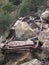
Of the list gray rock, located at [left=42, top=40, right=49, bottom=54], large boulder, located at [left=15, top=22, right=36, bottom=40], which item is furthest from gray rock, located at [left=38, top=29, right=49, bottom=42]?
large boulder, located at [left=15, top=22, right=36, bottom=40]

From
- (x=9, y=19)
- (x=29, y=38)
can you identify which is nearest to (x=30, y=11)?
(x=9, y=19)

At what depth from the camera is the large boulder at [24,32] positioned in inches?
393

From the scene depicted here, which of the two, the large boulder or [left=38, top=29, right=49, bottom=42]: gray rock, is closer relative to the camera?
[left=38, top=29, right=49, bottom=42]: gray rock

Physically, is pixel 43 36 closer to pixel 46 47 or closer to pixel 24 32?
pixel 46 47

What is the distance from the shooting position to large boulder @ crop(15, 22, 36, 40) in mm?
9984

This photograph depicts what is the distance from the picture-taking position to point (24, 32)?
1009cm

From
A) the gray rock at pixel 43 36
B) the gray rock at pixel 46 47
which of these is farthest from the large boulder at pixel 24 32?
A: the gray rock at pixel 46 47

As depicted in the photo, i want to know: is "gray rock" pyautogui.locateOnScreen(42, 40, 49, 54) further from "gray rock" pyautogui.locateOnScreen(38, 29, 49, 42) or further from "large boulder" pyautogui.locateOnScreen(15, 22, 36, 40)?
"large boulder" pyautogui.locateOnScreen(15, 22, 36, 40)

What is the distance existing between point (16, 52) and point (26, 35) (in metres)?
1.12

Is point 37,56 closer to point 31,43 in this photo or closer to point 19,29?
point 31,43

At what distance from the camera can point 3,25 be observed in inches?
621

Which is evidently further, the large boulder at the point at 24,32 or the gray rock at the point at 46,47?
the large boulder at the point at 24,32

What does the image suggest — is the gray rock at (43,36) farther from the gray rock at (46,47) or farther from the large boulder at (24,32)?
the large boulder at (24,32)

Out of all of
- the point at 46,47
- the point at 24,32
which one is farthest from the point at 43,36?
the point at 24,32
